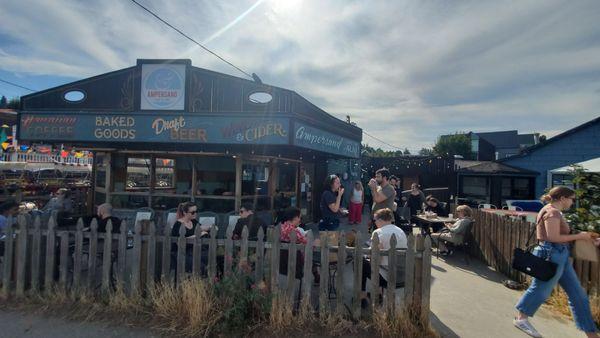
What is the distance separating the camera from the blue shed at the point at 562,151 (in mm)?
13492

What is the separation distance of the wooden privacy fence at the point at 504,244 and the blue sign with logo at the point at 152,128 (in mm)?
4152

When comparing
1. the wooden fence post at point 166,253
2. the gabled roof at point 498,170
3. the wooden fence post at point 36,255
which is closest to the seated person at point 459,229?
the wooden fence post at point 166,253

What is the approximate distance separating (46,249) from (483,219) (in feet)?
23.9

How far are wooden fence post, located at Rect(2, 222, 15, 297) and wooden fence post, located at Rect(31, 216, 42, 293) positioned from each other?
0.30 m

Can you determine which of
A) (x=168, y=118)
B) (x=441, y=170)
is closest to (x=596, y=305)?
(x=168, y=118)

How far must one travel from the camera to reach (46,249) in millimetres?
3967

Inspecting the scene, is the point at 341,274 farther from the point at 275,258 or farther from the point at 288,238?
the point at 288,238

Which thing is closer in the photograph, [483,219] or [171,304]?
[171,304]

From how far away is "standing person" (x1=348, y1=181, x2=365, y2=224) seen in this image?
1031 centimetres

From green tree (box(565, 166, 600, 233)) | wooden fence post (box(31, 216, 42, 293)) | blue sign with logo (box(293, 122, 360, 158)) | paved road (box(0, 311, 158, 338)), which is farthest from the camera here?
blue sign with logo (box(293, 122, 360, 158))

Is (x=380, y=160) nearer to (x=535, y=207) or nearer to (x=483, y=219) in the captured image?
(x=535, y=207)

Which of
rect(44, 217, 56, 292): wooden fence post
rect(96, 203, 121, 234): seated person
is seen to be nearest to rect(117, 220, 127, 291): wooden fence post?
rect(44, 217, 56, 292): wooden fence post

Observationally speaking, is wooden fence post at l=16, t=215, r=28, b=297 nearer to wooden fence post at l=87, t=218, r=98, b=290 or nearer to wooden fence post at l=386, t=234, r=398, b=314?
wooden fence post at l=87, t=218, r=98, b=290

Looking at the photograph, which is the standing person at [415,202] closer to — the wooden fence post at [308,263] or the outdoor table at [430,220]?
the outdoor table at [430,220]
